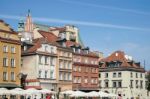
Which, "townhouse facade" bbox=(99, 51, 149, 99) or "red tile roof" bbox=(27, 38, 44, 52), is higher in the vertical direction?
"red tile roof" bbox=(27, 38, 44, 52)

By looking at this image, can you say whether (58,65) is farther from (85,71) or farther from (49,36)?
(85,71)

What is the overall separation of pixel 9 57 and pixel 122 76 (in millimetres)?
42077

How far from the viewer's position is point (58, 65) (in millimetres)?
84312

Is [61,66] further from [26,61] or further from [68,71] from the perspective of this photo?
[26,61]

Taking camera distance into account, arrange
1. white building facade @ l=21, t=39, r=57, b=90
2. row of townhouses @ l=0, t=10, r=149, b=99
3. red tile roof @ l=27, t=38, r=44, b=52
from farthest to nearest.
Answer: red tile roof @ l=27, t=38, r=44, b=52 < white building facade @ l=21, t=39, r=57, b=90 < row of townhouses @ l=0, t=10, r=149, b=99

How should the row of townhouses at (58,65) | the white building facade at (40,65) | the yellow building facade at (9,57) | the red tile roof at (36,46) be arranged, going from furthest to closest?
the red tile roof at (36,46), the white building facade at (40,65), the row of townhouses at (58,65), the yellow building facade at (9,57)

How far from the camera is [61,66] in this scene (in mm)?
85438

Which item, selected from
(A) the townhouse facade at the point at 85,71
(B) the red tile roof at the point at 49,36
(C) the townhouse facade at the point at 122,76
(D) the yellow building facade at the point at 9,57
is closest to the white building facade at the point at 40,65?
(D) the yellow building facade at the point at 9,57

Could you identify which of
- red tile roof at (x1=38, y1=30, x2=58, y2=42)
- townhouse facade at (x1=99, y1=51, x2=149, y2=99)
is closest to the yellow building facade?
red tile roof at (x1=38, y1=30, x2=58, y2=42)

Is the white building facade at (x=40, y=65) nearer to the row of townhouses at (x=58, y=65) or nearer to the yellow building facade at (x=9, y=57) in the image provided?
the row of townhouses at (x=58, y=65)

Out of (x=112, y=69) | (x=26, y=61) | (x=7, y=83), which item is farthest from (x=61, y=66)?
(x=112, y=69)

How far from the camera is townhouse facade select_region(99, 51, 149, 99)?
105m

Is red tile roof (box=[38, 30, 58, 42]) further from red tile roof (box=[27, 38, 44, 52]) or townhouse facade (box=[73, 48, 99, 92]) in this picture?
townhouse facade (box=[73, 48, 99, 92])

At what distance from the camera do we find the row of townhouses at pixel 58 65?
73.3m
